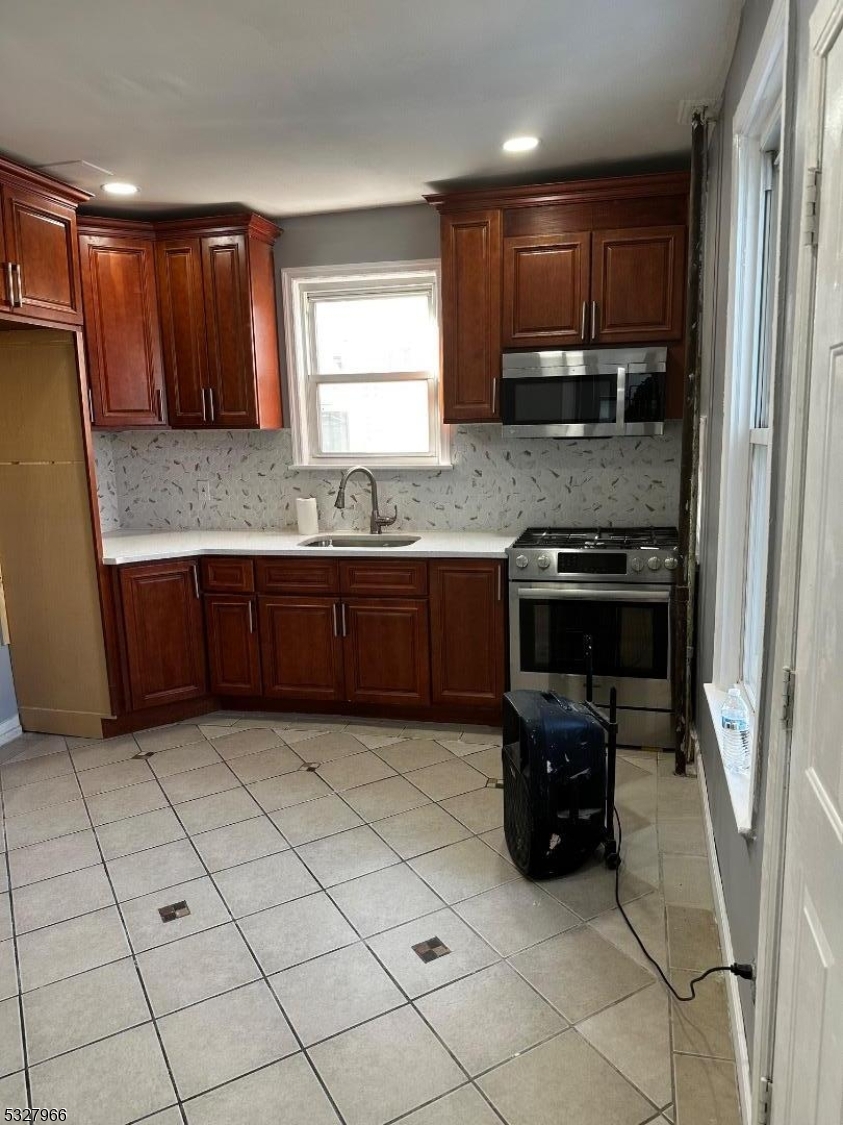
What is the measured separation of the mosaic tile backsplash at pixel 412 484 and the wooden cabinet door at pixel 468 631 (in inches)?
24.1

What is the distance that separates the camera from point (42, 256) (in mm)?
3209

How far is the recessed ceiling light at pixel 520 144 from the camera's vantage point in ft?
9.79

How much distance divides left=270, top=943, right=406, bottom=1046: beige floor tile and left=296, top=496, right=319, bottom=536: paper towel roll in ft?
7.86

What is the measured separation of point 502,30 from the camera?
2.15 m

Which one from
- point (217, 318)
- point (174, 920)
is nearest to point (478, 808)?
point (174, 920)

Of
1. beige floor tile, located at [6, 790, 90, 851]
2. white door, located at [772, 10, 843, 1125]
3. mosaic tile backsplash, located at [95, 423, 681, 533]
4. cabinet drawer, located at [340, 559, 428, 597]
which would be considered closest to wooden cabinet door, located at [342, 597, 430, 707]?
cabinet drawer, located at [340, 559, 428, 597]

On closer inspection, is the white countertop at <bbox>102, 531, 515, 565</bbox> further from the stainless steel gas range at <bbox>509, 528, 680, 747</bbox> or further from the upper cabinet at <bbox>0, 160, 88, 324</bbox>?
the upper cabinet at <bbox>0, 160, 88, 324</bbox>

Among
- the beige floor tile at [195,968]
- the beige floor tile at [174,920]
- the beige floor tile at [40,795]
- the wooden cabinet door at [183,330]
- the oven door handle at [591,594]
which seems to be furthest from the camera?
the wooden cabinet door at [183,330]

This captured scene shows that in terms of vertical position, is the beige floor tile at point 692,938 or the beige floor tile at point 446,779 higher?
the beige floor tile at point 446,779

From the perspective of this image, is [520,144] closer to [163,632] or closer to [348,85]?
[348,85]

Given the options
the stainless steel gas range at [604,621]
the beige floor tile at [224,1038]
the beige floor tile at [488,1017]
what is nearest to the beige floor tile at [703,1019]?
the beige floor tile at [488,1017]

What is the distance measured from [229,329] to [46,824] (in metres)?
2.41

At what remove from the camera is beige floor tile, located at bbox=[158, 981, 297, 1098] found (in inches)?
70.6

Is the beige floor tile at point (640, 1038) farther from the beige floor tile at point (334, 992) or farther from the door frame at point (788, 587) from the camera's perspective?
the beige floor tile at point (334, 992)
